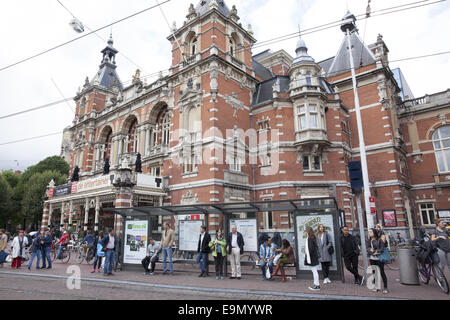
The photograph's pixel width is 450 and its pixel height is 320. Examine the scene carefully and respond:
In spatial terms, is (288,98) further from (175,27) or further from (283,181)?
(175,27)

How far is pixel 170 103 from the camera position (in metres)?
25.5

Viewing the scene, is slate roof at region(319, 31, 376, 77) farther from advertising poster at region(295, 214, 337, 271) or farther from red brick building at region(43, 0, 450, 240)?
advertising poster at region(295, 214, 337, 271)

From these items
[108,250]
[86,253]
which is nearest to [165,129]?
[86,253]

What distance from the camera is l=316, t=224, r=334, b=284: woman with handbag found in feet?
30.9

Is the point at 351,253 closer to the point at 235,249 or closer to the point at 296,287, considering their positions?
the point at 296,287

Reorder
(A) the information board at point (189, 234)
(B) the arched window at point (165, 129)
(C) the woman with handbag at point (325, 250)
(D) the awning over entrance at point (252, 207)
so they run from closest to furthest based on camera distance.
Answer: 1. (C) the woman with handbag at point (325, 250)
2. (D) the awning over entrance at point (252, 207)
3. (A) the information board at point (189, 234)
4. (B) the arched window at point (165, 129)

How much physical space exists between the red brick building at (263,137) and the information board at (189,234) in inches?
286

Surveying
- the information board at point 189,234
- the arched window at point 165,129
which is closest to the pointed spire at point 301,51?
the arched window at point 165,129

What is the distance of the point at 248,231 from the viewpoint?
11.7m

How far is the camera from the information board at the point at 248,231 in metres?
11.5

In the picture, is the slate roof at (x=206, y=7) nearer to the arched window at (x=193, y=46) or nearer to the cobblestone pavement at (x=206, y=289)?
the arched window at (x=193, y=46)
